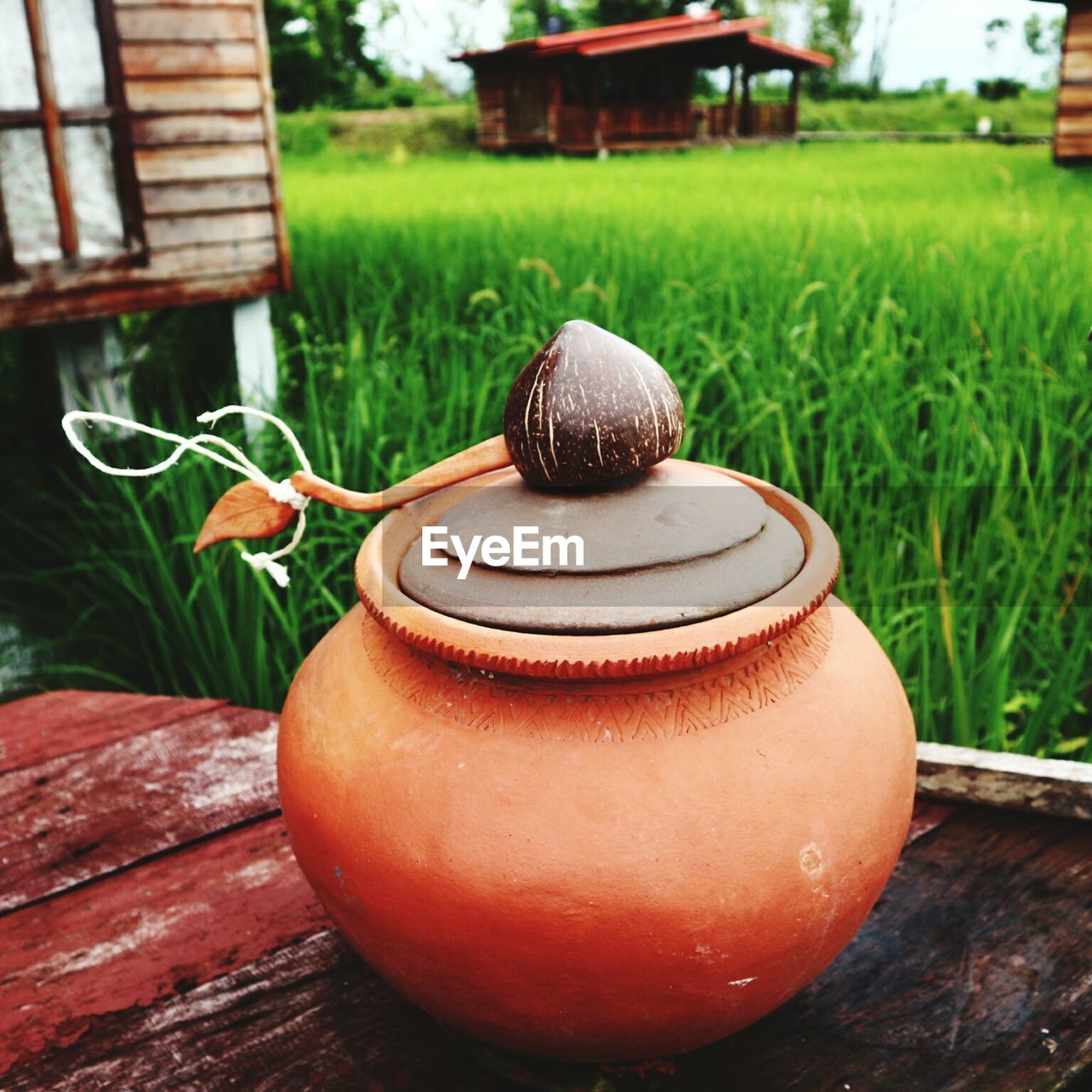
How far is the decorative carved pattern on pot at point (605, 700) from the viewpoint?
87cm

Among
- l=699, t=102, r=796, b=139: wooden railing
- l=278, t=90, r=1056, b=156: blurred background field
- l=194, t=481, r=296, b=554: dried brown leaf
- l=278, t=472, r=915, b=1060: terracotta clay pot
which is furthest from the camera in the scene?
l=699, t=102, r=796, b=139: wooden railing

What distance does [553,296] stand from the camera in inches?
143

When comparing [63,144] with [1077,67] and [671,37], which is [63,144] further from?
[671,37]

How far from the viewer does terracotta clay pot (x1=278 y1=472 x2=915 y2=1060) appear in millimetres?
832

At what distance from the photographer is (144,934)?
1258mm

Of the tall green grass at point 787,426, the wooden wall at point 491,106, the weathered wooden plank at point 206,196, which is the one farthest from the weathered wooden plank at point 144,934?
the wooden wall at point 491,106

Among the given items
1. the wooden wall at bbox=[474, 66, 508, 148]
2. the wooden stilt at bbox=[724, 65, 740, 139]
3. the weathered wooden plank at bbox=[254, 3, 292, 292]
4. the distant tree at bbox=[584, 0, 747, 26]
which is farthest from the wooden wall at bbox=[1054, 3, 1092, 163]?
the distant tree at bbox=[584, 0, 747, 26]

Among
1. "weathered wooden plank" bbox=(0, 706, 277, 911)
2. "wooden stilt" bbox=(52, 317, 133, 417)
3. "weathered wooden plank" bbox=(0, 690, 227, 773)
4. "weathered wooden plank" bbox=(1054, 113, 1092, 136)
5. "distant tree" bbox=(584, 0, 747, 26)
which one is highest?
"distant tree" bbox=(584, 0, 747, 26)

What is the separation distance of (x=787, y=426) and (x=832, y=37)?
44994 mm

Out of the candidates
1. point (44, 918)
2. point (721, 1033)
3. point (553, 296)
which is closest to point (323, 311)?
point (553, 296)

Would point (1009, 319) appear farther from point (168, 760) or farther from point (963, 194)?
point (963, 194)

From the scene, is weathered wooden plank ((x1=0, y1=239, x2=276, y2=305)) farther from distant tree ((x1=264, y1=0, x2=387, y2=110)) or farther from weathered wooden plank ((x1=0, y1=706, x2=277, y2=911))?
distant tree ((x1=264, y1=0, x2=387, y2=110))

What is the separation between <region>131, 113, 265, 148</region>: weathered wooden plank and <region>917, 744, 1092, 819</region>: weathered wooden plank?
12.0 feet

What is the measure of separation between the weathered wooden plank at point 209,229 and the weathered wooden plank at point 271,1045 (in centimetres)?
344
